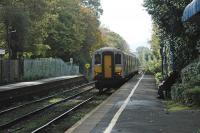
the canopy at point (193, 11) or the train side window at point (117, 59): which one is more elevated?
the canopy at point (193, 11)

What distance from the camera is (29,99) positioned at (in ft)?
102

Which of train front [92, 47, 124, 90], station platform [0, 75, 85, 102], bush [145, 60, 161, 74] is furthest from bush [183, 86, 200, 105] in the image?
bush [145, 60, 161, 74]

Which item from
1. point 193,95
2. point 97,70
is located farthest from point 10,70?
point 193,95

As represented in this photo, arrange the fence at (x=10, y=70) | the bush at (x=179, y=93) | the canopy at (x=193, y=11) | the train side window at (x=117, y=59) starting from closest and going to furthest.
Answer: the canopy at (x=193, y=11)
the bush at (x=179, y=93)
the train side window at (x=117, y=59)
the fence at (x=10, y=70)

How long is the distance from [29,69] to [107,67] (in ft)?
54.5

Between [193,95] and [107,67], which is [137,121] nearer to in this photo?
[193,95]

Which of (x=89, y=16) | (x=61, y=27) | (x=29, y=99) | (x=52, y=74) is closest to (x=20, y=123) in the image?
(x=29, y=99)

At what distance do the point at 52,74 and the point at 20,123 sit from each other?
39588 mm

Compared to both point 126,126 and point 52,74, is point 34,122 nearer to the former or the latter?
point 126,126

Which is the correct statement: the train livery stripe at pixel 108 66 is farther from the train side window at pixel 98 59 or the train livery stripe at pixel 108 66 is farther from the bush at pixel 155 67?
the bush at pixel 155 67

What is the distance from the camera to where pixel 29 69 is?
50938 mm

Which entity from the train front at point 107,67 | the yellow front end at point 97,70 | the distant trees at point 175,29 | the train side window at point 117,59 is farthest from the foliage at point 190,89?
the train side window at point 117,59

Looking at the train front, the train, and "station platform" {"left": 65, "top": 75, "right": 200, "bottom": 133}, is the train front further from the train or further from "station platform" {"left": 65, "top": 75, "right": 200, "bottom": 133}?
"station platform" {"left": 65, "top": 75, "right": 200, "bottom": 133}

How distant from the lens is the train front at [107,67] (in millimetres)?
35219
